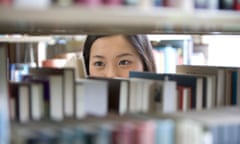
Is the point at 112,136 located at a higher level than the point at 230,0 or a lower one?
lower

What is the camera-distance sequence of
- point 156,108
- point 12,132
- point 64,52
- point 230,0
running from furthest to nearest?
point 64,52 < point 156,108 < point 230,0 < point 12,132

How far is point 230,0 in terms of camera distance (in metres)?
0.83

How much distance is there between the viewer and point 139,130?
75cm

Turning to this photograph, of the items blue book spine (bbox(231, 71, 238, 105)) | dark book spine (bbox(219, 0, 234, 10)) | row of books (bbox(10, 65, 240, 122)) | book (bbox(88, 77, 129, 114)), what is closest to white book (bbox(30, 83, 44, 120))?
row of books (bbox(10, 65, 240, 122))

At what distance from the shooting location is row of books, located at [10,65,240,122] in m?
0.85

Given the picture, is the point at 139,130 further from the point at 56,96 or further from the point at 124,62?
the point at 124,62

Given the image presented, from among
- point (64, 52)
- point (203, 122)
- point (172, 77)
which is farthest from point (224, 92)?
point (64, 52)

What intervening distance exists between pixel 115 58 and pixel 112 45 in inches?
2.8

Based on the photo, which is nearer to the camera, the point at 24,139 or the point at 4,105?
the point at 24,139

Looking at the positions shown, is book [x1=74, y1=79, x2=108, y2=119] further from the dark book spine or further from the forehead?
the forehead

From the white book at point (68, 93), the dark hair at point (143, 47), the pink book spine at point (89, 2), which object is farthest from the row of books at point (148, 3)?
the dark hair at point (143, 47)

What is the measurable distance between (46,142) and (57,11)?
9.6 inches

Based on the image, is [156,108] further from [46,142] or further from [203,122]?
[46,142]

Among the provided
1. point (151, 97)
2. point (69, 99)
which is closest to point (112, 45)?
point (151, 97)
